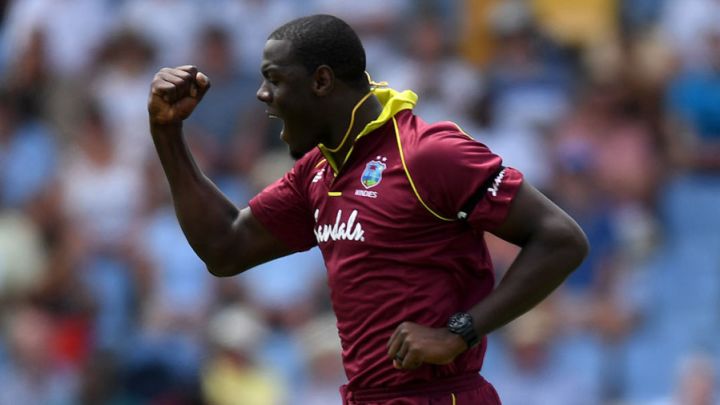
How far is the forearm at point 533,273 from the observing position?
183 inches

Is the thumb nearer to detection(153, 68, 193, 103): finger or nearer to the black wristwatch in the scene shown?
detection(153, 68, 193, 103): finger

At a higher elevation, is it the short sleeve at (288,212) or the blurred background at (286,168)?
the blurred background at (286,168)

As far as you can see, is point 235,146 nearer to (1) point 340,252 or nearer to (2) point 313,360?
(2) point 313,360

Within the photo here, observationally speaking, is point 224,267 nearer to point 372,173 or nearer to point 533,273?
point 372,173

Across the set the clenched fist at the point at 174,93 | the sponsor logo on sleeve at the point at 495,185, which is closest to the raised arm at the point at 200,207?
the clenched fist at the point at 174,93

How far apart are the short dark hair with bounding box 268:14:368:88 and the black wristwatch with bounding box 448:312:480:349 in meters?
0.90

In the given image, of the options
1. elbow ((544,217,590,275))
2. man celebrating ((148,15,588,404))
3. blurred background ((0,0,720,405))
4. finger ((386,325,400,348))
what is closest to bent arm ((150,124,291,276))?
man celebrating ((148,15,588,404))

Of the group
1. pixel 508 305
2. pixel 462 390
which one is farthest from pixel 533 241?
pixel 462 390

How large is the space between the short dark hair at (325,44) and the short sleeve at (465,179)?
40 centimetres

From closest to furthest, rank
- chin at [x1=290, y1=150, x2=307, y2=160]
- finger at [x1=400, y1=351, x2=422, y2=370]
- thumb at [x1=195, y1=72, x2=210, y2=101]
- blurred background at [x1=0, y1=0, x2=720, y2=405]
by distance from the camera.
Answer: finger at [x1=400, y1=351, x2=422, y2=370] < chin at [x1=290, y1=150, x2=307, y2=160] < thumb at [x1=195, y1=72, x2=210, y2=101] < blurred background at [x1=0, y1=0, x2=720, y2=405]

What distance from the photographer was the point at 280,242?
5250mm

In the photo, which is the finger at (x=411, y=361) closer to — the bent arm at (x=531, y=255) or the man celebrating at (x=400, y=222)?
A: the man celebrating at (x=400, y=222)

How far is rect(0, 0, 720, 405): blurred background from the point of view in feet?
31.6

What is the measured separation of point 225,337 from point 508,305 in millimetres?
5104
